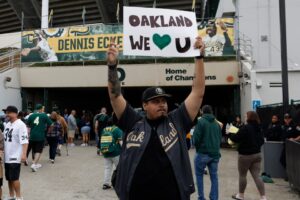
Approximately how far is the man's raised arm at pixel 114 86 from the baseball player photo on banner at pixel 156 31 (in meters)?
0.55

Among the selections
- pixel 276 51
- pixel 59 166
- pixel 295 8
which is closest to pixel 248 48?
pixel 276 51

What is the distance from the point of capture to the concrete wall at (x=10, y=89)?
2056cm

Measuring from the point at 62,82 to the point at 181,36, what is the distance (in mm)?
17883

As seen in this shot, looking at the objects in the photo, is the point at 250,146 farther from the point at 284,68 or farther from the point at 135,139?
the point at 135,139

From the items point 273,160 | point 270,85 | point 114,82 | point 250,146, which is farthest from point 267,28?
point 114,82

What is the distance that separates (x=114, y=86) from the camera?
340 cm

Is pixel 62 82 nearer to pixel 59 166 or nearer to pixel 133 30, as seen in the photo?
pixel 59 166

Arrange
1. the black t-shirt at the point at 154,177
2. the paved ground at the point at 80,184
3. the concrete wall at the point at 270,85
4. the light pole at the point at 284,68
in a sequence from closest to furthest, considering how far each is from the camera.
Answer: the black t-shirt at the point at 154,177 → the paved ground at the point at 80,184 → the light pole at the point at 284,68 → the concrete wall at the point at 270,85

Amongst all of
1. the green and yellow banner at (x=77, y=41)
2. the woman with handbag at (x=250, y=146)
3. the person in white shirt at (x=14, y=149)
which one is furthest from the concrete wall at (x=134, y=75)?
the person in white shirt at (x=14, y=149)

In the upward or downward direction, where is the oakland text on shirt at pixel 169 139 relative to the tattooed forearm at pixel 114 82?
downward

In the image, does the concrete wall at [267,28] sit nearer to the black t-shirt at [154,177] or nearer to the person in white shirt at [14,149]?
the person in white shirt at [14,149]

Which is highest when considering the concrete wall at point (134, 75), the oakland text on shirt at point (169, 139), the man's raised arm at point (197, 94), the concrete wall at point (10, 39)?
the concrete wall at point (10, 39)

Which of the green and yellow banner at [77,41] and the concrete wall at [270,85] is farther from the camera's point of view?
the green and yellow banner at [77,41]

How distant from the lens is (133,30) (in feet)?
13.0
